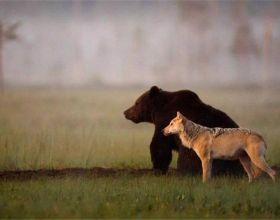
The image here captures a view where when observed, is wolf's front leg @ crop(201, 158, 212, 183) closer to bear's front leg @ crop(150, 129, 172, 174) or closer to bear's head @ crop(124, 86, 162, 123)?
bear's front leg @ crop(150, 129, 172, 174)

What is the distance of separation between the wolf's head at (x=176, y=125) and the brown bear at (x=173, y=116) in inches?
16.5

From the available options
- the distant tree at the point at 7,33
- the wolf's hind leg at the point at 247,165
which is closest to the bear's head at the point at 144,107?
the wolf's hind leg at the point at 247,165

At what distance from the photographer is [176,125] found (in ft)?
30.2

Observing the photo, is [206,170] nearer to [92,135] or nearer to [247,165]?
[247,165]

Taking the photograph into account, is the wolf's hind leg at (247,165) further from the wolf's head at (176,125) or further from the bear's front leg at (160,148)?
the bear's front leg at (160,148)

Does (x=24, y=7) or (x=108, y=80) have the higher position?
(x=24, y=7)

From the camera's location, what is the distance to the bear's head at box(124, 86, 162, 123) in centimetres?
1019

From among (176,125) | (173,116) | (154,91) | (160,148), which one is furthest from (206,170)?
(154,91)

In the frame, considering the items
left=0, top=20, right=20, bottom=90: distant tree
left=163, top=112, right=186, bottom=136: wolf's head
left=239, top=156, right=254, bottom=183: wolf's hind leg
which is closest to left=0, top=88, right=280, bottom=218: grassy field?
left=239, top=156, right=254, bottom=183: wolf's hind leg

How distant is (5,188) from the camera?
8844 millimetres

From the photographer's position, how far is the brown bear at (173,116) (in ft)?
30.9

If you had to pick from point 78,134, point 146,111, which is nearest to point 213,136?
point 146,111

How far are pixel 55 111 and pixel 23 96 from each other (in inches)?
24.4

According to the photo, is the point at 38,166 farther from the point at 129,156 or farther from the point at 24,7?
the point at 24,7
